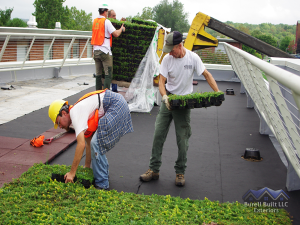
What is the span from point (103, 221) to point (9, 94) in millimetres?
6792

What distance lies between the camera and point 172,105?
354cm

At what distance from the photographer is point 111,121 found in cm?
352

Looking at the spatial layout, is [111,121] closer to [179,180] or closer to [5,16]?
[179,180]

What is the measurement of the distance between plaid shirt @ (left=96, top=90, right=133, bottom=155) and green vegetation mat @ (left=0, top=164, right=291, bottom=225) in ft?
1.96

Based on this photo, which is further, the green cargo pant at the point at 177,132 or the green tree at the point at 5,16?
the green tree at the point at 5,16

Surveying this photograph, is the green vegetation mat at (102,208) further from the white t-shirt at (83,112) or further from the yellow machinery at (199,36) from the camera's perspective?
the yellow machinery at (199,36)

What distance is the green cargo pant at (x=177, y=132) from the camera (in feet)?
12.7

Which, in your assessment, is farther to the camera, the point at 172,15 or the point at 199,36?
the point at 172,15

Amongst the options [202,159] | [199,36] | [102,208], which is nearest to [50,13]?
[199,36]

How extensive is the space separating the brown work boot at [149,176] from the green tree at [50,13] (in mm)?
65157

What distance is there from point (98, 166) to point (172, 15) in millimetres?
102501

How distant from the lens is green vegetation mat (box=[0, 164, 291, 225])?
2867 mm

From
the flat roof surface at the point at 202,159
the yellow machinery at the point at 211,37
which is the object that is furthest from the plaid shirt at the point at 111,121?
the yellow machinery at the point at 211,37

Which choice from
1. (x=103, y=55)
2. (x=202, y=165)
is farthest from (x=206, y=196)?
(x=103, y=55)
